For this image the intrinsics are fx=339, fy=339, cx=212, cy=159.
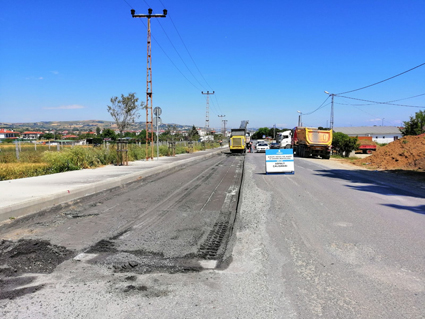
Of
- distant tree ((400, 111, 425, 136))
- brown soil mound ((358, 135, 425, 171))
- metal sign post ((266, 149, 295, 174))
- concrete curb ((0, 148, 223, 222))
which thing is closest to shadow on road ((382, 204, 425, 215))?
metal sign post ((266, 149, 295, 174))

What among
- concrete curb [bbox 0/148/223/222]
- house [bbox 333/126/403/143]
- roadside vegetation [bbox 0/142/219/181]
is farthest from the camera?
house [bbox 333/126/403/143]

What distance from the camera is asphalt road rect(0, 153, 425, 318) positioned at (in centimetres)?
345

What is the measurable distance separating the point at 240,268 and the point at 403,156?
923 inches

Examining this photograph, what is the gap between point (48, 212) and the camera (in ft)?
25.5

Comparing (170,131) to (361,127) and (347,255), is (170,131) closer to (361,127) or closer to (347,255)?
(347,255)

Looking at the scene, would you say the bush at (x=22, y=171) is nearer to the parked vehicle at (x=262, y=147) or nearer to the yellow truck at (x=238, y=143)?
the yellow truck at (x=238, y=143)

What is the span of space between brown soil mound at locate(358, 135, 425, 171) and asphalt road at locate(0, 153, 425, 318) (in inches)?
610

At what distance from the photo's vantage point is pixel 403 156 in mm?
23875

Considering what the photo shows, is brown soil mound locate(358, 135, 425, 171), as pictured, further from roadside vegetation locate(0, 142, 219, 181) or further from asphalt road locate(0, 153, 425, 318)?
roadside vegetation locate(0, 142, 219, 181)

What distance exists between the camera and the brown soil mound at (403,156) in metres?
22.0

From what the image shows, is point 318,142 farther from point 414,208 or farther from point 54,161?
point 414,208

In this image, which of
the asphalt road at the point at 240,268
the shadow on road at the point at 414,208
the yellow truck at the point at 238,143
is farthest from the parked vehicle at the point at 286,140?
the asphalt road at the point at 240,268

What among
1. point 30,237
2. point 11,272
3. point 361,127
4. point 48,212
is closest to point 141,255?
point 11,272

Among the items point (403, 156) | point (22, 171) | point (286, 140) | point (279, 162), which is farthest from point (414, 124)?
point (22, 171)
